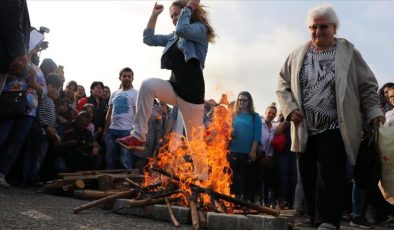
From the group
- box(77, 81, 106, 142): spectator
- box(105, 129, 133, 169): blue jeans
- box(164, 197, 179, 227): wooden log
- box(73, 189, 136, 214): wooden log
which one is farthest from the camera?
box(77, 81, 106, 142): spectator

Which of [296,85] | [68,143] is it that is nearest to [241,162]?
[68,143]

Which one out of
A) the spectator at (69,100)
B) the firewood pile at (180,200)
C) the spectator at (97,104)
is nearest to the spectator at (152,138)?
the spectator at (97,104)

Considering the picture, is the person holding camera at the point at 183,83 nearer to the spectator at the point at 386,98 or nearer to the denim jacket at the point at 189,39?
the denim jacket at the point at 189,39

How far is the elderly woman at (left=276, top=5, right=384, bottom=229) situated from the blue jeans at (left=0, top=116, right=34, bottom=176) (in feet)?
13.2

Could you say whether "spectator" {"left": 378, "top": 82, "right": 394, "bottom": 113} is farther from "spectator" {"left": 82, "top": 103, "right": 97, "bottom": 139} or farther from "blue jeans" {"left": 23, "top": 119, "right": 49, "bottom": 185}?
"blue jeans" {"left": 23, "top": 119, "right": 49, "bottom": 185}

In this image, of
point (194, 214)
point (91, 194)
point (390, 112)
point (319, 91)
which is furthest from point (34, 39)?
point (390, 112)

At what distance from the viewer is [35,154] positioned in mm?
7770

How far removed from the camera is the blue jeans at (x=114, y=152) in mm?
8641

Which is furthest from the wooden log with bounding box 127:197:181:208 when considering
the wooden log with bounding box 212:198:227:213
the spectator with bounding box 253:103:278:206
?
the spectator with bounding box 253:103:278:206

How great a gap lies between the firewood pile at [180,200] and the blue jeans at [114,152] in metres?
3.66

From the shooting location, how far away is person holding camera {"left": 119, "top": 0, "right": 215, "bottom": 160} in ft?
17.0

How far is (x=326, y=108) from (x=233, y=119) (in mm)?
4087

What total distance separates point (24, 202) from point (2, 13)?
6.76 ft

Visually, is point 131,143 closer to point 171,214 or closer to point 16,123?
point 171,214
